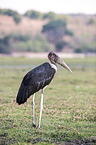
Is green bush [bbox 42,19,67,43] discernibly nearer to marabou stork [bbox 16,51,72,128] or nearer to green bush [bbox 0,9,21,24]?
green bush [bbox 0,9,21,24]

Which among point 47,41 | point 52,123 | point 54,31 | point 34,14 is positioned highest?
point 34,14

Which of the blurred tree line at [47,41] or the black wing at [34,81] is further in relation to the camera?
the blurred tree line at [47,41]

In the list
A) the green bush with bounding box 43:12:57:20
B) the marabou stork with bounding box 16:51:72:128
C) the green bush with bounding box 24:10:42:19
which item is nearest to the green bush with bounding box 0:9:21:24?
the green bush with bounding box 24:10:42:19

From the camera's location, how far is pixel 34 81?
16.7 feet

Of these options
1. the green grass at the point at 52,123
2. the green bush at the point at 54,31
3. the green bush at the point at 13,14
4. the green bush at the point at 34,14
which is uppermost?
the green bush at the point at 34,14

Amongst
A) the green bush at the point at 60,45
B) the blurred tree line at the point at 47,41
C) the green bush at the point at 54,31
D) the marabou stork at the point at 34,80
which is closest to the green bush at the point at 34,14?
the blurred tree line at the point at 47,41

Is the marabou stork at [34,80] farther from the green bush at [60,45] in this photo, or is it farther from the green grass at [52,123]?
the green bush at [60,45]

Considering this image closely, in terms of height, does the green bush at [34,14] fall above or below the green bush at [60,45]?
above

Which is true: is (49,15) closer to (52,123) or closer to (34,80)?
(52,123)

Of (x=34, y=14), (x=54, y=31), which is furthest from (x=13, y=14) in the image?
(x=34, y=14)

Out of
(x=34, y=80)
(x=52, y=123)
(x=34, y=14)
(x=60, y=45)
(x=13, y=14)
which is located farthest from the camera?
(x=34, y=14)

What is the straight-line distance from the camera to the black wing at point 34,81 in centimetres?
508

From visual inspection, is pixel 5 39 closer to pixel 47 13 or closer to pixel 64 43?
pixel 64 43

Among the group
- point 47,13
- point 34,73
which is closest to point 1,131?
point 34,73
